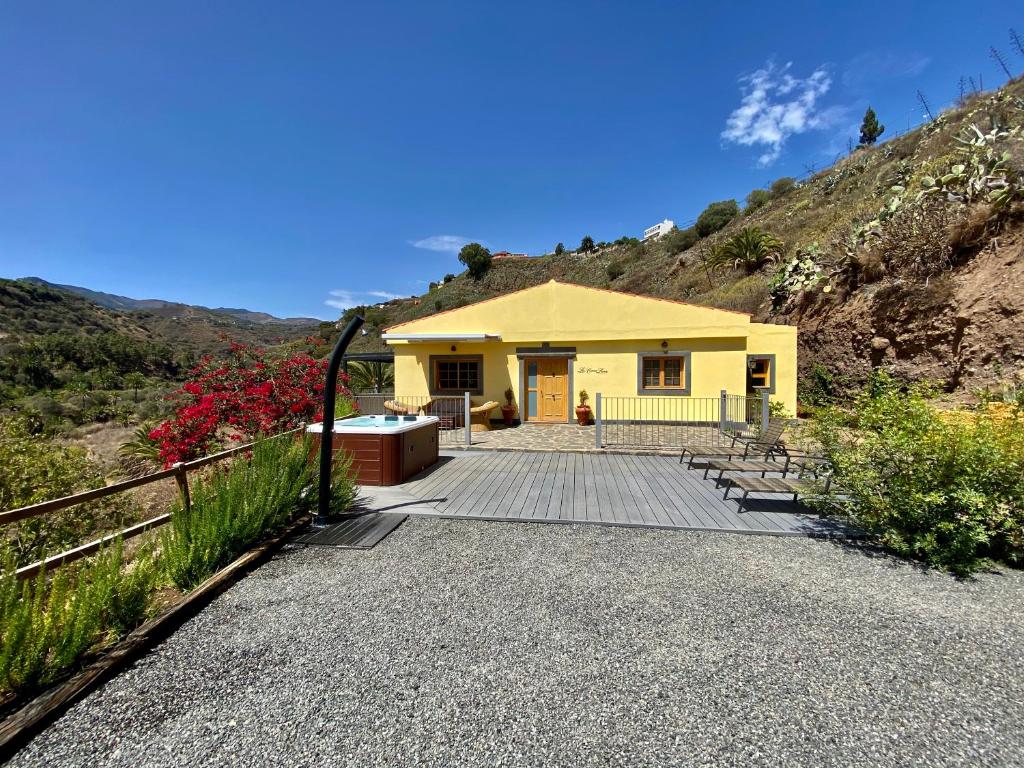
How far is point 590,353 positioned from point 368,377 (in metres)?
8.18

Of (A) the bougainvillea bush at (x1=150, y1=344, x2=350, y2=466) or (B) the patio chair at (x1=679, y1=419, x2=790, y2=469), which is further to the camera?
(A) the bougainvillea bush at (x1=150, y1=344, x2=350, y2=466)

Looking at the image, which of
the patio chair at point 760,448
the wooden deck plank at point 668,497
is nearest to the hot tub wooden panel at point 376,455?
the wooden deck plank at point 668,497

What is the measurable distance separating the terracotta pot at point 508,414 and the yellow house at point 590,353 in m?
→ 0.29

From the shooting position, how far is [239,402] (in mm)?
7828

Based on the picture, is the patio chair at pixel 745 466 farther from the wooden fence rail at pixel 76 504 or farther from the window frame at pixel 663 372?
the window frame at pixel 663 372

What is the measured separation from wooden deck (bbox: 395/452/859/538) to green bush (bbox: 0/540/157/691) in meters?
2.70

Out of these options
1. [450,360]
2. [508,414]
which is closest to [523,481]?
[508,414]

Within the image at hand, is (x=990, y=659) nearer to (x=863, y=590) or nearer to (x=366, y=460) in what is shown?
(x=863, y=590)

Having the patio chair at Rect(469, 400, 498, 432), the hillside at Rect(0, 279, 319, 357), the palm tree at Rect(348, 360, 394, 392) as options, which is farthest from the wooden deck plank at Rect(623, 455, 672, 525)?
the hillside at Rect(0, 279, 319, 357)

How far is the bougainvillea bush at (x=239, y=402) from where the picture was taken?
283 inches

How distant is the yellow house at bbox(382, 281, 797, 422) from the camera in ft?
39.0

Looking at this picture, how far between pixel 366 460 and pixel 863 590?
5.67 metres

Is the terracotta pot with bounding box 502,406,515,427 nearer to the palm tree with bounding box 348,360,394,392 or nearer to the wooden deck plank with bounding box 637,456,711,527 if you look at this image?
the palm tree with bounding box 348,360,394,392

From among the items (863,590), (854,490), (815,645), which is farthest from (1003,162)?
(815,645)
